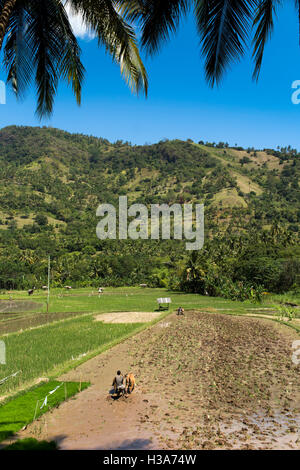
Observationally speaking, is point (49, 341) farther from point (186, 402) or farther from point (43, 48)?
point (43, 48)

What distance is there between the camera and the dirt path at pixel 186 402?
7.08m

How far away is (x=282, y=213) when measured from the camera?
4579 inches

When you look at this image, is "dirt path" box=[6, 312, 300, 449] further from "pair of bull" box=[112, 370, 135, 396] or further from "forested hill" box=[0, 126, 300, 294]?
"forested hill" box=[0, 126, 300, 294]

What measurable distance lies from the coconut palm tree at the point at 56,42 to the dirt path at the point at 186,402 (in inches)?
252

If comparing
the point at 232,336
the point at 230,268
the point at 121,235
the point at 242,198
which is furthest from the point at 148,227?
the point at 232,336

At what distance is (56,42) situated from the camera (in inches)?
268

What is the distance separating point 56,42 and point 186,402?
27.6 ft

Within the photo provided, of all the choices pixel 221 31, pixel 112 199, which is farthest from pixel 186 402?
pixel 112 199

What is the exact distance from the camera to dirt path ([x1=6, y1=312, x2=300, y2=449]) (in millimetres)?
7078

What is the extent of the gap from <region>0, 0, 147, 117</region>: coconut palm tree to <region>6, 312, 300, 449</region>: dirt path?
6393mm

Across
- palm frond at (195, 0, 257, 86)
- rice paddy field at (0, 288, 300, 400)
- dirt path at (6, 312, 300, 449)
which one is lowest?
rice paddy field at (0, 288, 300, 400)

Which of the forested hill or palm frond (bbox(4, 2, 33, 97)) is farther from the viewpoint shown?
the forested hill

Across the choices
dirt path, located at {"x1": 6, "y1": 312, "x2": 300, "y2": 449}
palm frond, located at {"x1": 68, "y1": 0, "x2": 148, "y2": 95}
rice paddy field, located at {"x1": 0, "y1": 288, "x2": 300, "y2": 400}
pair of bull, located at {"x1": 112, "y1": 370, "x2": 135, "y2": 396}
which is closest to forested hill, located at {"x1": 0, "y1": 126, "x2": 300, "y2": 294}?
rice paddy field, located at {"x1": 0, "y1": 288, "x2": 300, "y2": 400}

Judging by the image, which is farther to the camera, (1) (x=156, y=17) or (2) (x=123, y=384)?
(2) (x=123, y=384)
